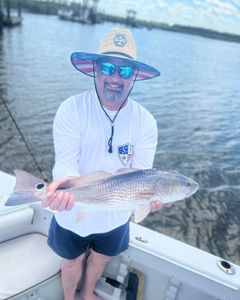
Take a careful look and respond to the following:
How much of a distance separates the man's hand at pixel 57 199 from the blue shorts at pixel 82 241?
1.92ft

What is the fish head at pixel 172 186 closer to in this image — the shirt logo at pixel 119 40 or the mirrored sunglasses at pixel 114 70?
the mirrored sunglasses at pixel 114 70

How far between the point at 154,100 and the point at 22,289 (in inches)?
654

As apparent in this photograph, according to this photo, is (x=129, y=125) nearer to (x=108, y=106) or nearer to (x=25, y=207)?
(x=108, y=106)

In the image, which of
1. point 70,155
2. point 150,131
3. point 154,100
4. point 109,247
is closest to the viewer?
point 70,155

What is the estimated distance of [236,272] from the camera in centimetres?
338

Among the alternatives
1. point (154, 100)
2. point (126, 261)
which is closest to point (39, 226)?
point (126, 261)

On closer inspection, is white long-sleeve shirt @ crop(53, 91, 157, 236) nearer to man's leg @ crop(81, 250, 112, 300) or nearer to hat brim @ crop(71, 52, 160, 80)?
hat brim @ crop(71, 52, 160, 80)

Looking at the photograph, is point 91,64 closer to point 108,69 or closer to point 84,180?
point 108,69

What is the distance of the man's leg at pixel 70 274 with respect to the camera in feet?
11.0

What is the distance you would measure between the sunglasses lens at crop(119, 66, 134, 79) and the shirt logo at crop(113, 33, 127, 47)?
21 cm

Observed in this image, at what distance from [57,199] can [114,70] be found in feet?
3.93

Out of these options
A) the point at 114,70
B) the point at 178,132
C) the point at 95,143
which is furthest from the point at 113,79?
the point at 178,132

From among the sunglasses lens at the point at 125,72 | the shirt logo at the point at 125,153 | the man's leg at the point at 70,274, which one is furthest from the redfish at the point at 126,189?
the man's leg at the point at 70,274

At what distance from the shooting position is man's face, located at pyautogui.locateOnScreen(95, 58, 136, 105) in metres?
2.74
